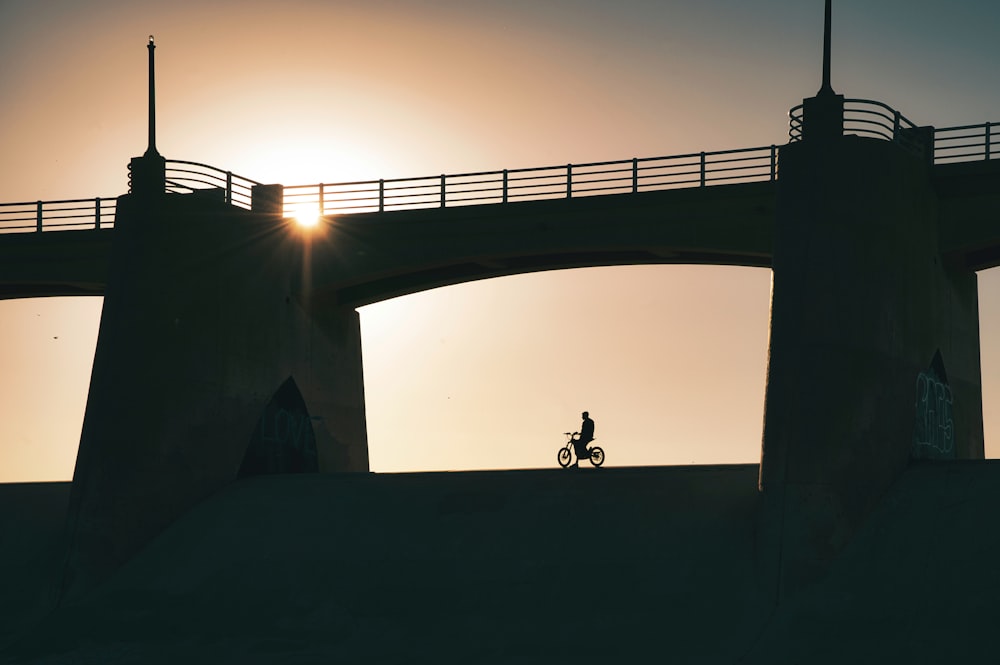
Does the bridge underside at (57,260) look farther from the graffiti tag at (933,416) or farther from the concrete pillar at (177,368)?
the graffiti tag at (933,416)

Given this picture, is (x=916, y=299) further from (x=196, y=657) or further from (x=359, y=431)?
(x=359, y=431)

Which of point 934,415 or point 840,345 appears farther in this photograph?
point 934,415

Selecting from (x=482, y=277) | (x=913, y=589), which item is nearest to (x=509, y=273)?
(x=482, y=277)

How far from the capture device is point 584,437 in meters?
37.8

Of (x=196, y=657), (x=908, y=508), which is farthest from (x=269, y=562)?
(x=908, y=508)

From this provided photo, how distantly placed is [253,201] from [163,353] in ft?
22.8

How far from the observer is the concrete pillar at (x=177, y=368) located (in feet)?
111

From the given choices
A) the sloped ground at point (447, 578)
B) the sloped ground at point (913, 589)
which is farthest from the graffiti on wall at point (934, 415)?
the sloped ground at point (447, 578)

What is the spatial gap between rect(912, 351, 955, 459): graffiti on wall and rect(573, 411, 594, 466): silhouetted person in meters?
9.61

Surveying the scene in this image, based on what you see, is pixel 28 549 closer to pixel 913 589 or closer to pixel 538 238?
pixel 538 238

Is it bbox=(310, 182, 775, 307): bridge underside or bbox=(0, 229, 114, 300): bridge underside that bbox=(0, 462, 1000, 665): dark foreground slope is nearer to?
bbox=(310, 182, 775, 307): bridge underside

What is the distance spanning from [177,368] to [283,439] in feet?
16.6

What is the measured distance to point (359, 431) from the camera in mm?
43438

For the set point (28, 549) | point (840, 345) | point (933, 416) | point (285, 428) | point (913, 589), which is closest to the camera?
point (913, 589)
